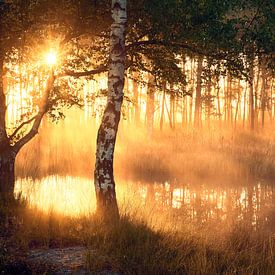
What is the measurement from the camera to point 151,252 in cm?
696

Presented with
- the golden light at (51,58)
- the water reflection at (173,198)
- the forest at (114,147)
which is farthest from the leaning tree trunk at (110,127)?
the golden light at (51,58)

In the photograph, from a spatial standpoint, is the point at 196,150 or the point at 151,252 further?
the point at 196,150

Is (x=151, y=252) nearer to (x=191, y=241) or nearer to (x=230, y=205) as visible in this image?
(x=191, y=241)

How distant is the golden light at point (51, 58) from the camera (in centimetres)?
1004

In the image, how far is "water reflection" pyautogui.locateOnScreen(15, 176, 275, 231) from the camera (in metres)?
11.1

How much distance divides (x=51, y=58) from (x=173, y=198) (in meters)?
6.30

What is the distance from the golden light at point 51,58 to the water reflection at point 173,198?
9.78 feet

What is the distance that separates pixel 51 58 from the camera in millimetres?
10141

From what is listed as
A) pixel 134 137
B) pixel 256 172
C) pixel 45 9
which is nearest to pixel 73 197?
pixel 45 9

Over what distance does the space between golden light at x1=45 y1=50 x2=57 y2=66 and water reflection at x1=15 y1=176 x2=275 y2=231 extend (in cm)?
298

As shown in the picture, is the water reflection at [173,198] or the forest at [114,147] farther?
the water reflection at [173,198]

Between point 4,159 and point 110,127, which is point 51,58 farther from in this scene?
point 4,159

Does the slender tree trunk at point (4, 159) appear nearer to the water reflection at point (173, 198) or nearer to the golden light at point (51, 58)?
the water reflection at point (173, 198)

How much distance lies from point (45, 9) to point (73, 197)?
5.03 meters
